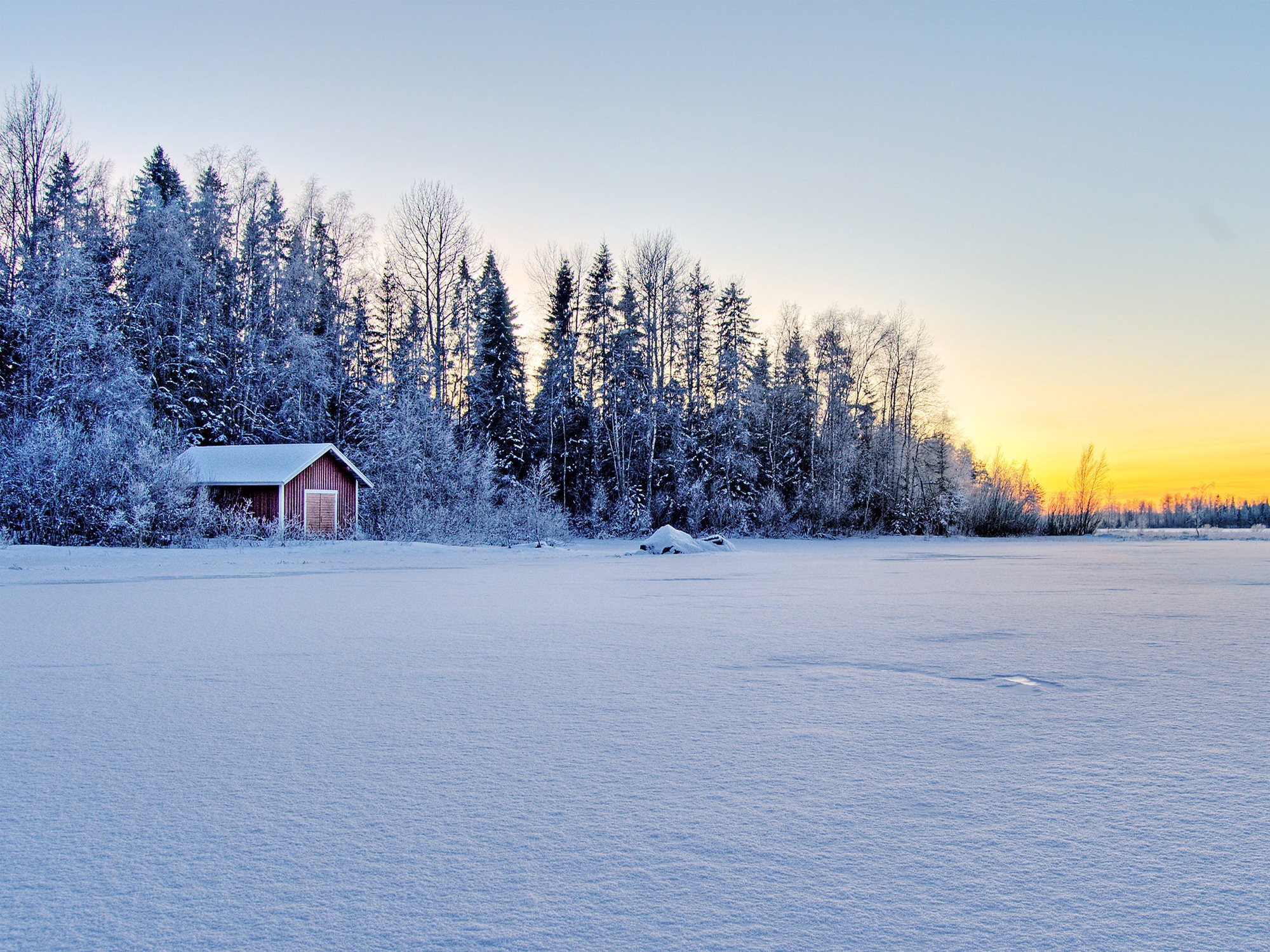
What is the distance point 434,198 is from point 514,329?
23.3 ft

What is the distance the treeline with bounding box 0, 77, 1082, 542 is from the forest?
0.12m

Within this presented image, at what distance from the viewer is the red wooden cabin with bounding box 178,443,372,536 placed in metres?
27.1

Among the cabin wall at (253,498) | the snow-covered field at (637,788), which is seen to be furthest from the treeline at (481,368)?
the snow-covered field at (637,788)

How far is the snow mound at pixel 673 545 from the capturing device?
79.1 ft

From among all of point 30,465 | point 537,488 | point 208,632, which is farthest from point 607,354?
point 208,632

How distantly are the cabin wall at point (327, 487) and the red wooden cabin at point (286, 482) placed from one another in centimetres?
2

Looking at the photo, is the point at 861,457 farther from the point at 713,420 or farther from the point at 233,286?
the point at 233,286

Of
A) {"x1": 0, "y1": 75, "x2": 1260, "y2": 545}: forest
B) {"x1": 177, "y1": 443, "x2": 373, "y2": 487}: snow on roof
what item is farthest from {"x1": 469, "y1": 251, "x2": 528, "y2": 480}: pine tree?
{"x1": 177, "y1": 443, "x2": 373, "y2": 487}: snow on roof

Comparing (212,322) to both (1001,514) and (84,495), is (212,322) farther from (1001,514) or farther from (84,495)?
(1001,514)

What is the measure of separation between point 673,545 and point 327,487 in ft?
44.6

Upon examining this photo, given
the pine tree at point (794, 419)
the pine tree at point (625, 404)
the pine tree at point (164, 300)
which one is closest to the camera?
the pine tree at point (164, 300)

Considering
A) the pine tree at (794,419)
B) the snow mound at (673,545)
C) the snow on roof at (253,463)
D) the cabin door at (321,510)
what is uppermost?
the pine tree at (794,419)

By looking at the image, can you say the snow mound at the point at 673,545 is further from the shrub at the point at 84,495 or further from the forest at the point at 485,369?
A: the shrub at the point at 84,495

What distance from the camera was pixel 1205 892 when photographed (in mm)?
2139
